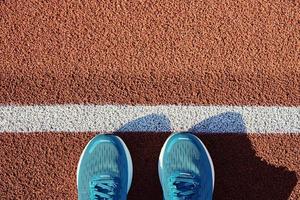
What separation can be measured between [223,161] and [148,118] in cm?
42

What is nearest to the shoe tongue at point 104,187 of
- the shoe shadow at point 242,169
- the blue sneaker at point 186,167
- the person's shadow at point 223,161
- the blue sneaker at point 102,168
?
the blue sneaker at point 102,168

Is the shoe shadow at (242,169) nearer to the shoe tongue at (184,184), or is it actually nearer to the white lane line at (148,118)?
the white lane line at (148,118)

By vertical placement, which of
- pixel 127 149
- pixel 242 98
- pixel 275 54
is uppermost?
pixel 275 54

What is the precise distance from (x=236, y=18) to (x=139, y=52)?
506mm

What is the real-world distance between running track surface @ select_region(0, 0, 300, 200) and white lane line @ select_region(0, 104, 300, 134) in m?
0.02

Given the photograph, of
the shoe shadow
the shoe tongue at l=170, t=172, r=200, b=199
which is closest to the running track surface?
the shoe shadow

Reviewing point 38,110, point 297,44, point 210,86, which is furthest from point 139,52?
point 297,44

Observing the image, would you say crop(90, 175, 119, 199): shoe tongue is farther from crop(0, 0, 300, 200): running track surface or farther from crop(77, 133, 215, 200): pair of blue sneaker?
crop(0, 0, 300, 200): running track surface

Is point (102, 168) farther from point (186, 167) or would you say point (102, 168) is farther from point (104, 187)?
point (186, 167)

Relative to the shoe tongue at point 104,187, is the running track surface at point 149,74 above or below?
above

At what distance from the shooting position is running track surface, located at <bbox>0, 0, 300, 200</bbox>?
2949 mm

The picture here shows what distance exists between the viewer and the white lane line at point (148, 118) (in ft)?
9.66

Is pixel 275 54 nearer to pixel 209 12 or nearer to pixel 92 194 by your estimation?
pixel 209 12

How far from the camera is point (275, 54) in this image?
117 inches
